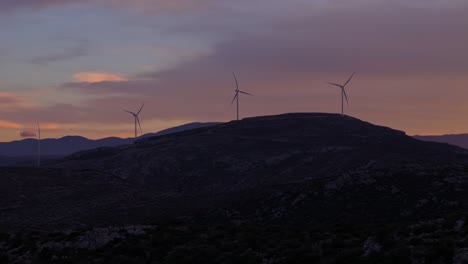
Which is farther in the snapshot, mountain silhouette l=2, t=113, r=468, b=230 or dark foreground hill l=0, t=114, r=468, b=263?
mountain silhouette l=2, t=113, r=468, b=230

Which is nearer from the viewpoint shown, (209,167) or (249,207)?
(249,207)

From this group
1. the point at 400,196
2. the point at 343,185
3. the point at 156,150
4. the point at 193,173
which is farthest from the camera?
the point at 156,150

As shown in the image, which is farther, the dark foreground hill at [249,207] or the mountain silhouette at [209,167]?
the mountain silhouette at [209,167]

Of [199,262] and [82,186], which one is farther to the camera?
[82,186]

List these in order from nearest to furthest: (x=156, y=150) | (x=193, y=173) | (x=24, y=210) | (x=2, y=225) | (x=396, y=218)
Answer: (x=396, y=218) → (x=2, y=225) → (x=24, y=210) → (x=193, y=173) → (x=156, y=150)

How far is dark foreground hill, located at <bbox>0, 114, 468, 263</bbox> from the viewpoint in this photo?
38.7 m

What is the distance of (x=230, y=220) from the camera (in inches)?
2965

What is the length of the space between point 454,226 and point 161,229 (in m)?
24.5

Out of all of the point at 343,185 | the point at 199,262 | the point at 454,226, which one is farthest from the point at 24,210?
the point at 454,226

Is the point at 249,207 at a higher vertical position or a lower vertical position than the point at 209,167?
lower

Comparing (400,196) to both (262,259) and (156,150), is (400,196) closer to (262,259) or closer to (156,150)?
(262,259)

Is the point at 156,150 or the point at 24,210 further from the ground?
the point at 156,150

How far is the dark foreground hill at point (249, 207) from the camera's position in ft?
127

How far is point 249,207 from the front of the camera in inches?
3098
